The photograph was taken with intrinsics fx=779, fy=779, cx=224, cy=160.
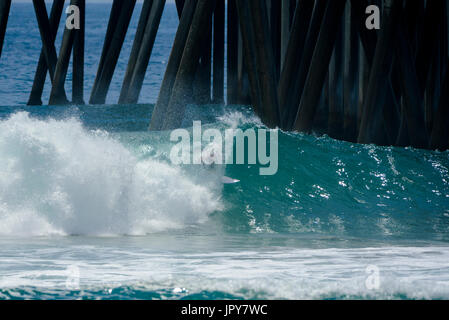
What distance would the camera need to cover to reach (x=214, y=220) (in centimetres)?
828

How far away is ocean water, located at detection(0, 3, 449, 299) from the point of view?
4855mm

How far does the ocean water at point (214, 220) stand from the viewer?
15.9ft

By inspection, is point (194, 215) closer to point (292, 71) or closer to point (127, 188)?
point (127, 188)

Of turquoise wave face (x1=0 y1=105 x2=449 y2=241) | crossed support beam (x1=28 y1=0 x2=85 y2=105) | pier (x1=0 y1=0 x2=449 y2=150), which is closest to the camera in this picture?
turquoise wave face (x1=0 y1=105 x2=449 y2=241)

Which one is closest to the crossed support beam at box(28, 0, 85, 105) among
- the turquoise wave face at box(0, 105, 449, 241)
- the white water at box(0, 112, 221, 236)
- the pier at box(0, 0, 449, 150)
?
the pier at box(0, 0, 449, 150)

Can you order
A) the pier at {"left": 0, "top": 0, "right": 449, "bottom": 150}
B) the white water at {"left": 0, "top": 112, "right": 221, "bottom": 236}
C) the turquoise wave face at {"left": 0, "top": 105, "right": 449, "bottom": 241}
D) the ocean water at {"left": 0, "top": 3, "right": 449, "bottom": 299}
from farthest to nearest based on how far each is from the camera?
1. the pier at {"left": 0, "top": 0, "right": 449, "bottom": 150}
2. the turquoise wave face at {"left": 0, "top": 105, "right": 449, "bottom": 241}
3. the white water at {"left": 0, "top": 112, "right": 221, "bottom": 236}
4. the ocean water at {"left": 0, "top": 3, "right": 449, "bottom": 299}

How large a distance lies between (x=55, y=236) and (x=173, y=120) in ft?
9.27

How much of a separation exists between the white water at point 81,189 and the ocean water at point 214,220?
0.06ft

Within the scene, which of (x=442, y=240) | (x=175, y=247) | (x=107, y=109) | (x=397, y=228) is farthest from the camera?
(x=107, y=109)

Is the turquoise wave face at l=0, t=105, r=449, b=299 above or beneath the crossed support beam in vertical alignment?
beneath

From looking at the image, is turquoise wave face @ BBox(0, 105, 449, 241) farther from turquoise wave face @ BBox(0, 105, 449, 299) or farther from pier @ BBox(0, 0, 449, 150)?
pier @ BBox(0, 0, 449, 150)

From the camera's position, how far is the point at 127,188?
821 cm

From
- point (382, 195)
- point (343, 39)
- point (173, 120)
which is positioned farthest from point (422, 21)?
point (173, 120)

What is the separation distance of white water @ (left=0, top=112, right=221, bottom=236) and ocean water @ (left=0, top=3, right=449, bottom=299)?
0.06ft
